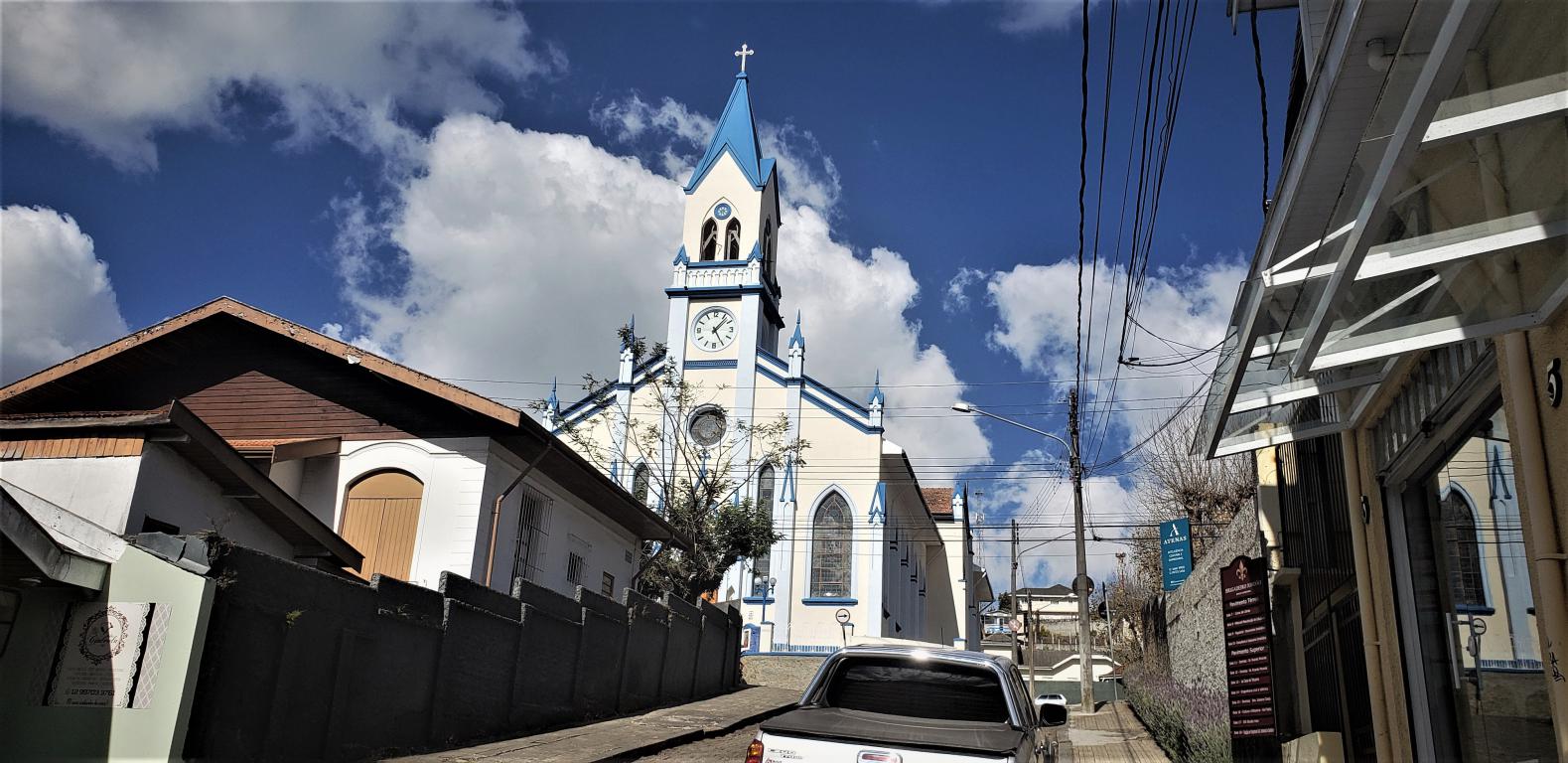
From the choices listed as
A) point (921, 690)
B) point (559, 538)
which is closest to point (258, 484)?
point (559, 538)

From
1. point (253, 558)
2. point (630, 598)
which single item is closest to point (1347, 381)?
point (253, 558)

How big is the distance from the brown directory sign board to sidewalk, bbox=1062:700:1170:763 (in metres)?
1.98

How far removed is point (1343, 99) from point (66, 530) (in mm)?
9459

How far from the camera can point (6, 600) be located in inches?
337

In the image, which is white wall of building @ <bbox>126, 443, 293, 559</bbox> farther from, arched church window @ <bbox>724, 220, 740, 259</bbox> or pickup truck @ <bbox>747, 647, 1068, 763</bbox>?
arched church window @ <bbox>724, 220, 740, 259</bbox>

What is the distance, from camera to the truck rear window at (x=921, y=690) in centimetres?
718

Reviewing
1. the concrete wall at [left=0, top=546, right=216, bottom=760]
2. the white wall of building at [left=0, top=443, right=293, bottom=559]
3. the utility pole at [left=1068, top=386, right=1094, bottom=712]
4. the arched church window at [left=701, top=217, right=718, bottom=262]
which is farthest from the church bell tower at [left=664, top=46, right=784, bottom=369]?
the concrete wall at [left=0, top=546, right=216, bottom=760]

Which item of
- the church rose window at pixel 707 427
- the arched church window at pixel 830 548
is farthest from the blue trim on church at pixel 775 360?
the arched church window at pixel 830 548

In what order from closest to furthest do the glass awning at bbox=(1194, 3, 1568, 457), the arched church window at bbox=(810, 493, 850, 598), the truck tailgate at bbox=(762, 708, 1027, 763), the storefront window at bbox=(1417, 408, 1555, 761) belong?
the glass awning at bbox=(1194, 3, 1568, 457)
the truck tailgate at bbox=(762, 708, 1027, 763)
the storefront window at bbox=(1417, 408, 1555, 761)
the arched church window at bbox=(810, 493, 850, 598)

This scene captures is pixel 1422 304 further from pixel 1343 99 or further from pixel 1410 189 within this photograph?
pixel 1343 99

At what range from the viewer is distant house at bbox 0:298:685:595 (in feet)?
55.0

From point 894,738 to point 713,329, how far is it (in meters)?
34.5

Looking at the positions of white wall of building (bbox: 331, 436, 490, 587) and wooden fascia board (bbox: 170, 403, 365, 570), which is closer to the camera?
wooden fascia board (bbox: 170, 403, 365, 570)

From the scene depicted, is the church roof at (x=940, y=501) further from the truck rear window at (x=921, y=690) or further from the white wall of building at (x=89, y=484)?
the truck rear window at (x=921, y=690)
